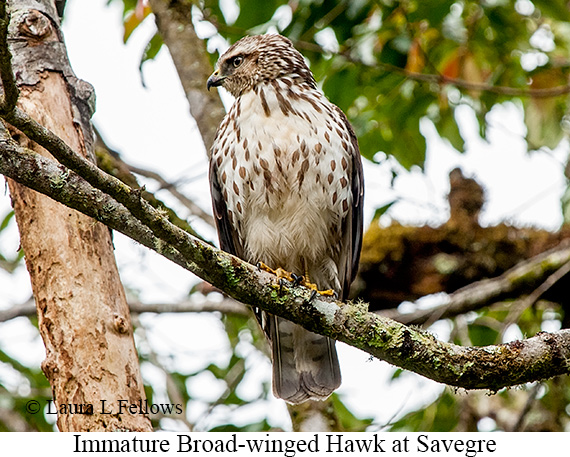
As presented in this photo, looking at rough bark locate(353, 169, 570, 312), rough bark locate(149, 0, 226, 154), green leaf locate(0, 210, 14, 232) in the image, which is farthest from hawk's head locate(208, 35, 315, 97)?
green leaf locate(0, 210, 14, 232)

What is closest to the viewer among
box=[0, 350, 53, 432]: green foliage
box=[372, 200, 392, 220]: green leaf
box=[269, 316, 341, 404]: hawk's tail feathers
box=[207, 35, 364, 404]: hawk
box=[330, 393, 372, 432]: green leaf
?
box=[207, 35, 364, 404]: hawk

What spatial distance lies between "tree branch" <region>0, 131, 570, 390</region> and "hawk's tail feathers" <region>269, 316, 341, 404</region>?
151cm

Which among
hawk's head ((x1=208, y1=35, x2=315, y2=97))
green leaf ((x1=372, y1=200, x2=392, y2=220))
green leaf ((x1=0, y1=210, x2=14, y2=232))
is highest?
hawk's head ((x1=208, y1=35, x2=315, y2=97))

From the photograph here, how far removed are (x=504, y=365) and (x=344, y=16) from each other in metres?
2.73

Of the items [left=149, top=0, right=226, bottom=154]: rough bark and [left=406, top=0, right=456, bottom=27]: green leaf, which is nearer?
[left=406, top=0, right=456, bottom=27]: green leaf

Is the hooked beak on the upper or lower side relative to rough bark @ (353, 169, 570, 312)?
upper

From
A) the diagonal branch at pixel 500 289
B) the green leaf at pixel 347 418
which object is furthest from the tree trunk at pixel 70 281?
the green leaf at pixel 347 418

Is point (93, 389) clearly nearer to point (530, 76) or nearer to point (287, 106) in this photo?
point (287, 106)

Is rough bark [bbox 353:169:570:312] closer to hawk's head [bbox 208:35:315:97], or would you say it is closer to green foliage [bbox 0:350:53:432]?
hawk's head [bbox 208:35:315:97]

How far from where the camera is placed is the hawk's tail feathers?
4504 mm

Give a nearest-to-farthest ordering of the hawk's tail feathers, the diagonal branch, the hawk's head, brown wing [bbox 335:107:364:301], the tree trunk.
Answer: the tree trunk
the hawk's tail feathers
brown wing [bbox 335:107:364:301]
the hawk's head
the diagonal branch

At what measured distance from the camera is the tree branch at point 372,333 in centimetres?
277

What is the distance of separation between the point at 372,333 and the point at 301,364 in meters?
1.74

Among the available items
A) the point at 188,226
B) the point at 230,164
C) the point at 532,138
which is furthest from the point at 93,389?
the point at 532,138
